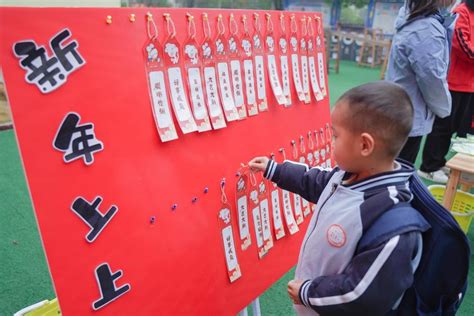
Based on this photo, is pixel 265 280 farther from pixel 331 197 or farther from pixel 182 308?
pixel 331 197

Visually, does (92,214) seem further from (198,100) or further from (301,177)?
(301,177)

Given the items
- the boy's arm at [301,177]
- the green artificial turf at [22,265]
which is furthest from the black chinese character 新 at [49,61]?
the green artificial turf at [22,265]

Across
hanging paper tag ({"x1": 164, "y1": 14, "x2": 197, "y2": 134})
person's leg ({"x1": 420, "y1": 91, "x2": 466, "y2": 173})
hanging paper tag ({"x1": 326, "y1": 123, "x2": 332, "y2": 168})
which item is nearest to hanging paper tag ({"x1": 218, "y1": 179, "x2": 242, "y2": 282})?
hanging paper tag ({"x1": 164, "y1": 14, "x2": 197, "y2": 134})

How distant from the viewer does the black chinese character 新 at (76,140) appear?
2.31ft

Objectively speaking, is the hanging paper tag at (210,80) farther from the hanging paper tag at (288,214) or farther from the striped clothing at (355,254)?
the hanging paper tag at (288,214)

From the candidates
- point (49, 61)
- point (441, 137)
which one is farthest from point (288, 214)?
point (441, 137)

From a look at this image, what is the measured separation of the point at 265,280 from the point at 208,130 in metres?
0.58

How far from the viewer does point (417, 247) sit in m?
0.83

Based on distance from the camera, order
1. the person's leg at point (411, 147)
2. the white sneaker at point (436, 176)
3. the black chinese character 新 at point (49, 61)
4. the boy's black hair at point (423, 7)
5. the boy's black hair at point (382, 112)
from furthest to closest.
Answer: the white sneaker at point (436, 176)
the person's leg at point (411, 147)
the boy's black hair at point (423, 7)
the boy's black hair at point (382, 112)
the black chinese character 新 at point (49, 61)

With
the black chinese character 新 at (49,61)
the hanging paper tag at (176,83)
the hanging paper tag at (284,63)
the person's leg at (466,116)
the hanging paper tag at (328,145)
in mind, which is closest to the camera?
the black chinese character 新 at (49,61)

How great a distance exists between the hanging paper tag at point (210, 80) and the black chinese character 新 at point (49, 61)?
0.35m

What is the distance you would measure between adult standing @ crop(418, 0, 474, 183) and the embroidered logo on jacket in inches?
88.4

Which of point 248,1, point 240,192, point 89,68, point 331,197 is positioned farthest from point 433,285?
point 248,1

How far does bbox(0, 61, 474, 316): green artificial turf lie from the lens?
1.64m
